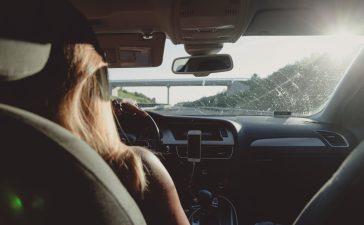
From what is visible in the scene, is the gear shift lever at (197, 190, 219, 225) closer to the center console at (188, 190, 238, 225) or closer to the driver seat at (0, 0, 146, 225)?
the center console at (188, 190, 238, 225)

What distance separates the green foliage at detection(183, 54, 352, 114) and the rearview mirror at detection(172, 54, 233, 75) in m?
0.87

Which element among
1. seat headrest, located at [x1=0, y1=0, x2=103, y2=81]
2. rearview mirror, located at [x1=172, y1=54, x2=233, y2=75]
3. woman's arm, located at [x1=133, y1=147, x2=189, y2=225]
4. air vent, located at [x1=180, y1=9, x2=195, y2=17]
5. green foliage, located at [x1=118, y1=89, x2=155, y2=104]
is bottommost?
green foliage, located at [x1=118, y1=89, x2=155, y2=104]

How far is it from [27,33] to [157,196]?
820 mm

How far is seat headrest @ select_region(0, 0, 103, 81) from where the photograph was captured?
1143 millimetres

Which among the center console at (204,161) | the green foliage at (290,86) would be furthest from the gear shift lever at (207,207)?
the green foliage at (290,86)

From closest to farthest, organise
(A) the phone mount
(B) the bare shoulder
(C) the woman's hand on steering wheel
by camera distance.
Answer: (B) the bare shoulder
(C) the woman's hand on steering wheel
(A) the phone mount

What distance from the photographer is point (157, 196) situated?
64.5 inches

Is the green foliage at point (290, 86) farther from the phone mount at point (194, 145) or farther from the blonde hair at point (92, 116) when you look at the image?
the blonde hair at point (92, 116)

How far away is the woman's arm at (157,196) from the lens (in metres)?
1.63

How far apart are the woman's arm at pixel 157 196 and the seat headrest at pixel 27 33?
61 centimetres

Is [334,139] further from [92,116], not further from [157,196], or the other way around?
[92,116]

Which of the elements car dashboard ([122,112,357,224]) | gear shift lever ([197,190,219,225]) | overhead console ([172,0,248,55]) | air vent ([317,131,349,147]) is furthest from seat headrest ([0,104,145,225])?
air vent ([317,131,349,147])

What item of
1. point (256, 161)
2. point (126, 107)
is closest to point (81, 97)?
point (126, 107)

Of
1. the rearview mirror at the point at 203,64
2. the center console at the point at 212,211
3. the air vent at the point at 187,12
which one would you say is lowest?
the center console at the point at 212,211
